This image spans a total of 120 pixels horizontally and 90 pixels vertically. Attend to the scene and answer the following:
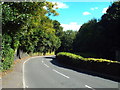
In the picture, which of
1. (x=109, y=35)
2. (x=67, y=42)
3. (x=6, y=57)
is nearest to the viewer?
(x=6, y=57)

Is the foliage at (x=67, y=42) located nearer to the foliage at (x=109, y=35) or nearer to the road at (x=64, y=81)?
the foliage at (x=109, y=35)

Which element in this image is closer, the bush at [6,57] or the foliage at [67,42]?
the bush at [6,57]

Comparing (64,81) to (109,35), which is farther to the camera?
(109,35)

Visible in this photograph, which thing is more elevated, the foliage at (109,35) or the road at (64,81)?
the foliage at (109,35)

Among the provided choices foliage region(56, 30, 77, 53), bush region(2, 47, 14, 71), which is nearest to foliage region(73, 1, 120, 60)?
bush region(2, 47, 14, 71)

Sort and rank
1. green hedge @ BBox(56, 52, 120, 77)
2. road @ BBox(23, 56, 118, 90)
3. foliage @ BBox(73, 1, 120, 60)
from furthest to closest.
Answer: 1. foliage @ BBox(73, 1, 120, 60)
2. green hedge @ BBox(56, 52, 120, 77)
3. road @ BBox(23, 56, 118, 90)

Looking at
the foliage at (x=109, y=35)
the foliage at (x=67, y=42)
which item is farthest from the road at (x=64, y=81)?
the foliage at (x=67, y=42)

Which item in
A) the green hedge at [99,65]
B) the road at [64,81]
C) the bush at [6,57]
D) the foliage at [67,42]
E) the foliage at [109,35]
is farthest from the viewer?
the foliage at [67,42]

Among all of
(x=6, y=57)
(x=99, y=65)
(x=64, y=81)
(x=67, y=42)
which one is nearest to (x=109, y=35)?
(x=99, y=65)

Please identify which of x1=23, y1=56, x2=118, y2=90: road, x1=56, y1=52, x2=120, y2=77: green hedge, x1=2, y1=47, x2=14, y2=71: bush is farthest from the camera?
x1=56, y1=52, x2=120, y2=77: green hedge

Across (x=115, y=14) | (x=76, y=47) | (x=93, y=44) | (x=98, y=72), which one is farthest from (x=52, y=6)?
(x=76, y=47)

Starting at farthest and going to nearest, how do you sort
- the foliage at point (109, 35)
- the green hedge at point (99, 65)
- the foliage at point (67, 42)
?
the foliage at point (67, 42), the foliage at point (109, 35), the green hedge at point (99, 65)

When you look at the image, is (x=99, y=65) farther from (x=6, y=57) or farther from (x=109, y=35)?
(x=109, y=35)

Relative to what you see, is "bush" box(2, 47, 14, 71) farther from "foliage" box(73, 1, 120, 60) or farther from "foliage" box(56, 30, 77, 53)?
"foliage" box(56, 30, 77, 53)
